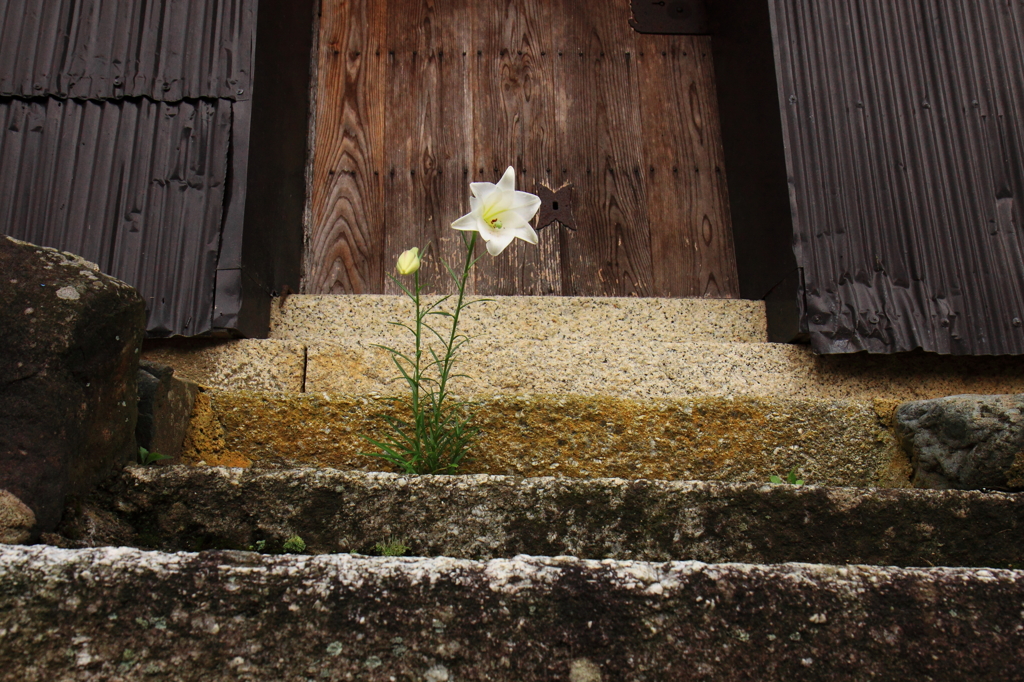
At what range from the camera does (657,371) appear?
87.0 inches

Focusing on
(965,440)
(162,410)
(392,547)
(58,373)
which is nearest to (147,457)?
(162,410)

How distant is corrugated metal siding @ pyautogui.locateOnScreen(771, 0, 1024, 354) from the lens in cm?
238

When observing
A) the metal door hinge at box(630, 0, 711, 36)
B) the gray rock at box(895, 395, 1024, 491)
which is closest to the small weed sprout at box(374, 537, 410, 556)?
the gray rock at box(895, 395, 1024, 491)

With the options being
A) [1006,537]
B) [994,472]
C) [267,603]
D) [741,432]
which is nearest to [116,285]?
[267,603]

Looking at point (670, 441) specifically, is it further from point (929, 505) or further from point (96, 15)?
point (96, 15)

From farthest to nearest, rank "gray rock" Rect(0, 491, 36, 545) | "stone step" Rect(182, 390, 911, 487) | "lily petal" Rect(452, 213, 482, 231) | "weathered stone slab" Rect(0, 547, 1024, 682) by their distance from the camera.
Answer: "stone step" Rect(182, 390, 911, 487) → "lily petal" Rect(452, 213, 482, 231) → "gray rock" Rect(0, 491, 36, 545) → "weathered stone slab" Rect(0, 547, 1024, 682)

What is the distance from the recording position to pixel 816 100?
2.62 metres

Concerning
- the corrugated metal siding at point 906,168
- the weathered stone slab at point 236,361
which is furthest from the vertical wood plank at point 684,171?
the weathered stone slab at point 236,361

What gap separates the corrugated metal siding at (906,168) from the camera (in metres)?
2.38

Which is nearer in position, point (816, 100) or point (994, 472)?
→ point (994, 472)

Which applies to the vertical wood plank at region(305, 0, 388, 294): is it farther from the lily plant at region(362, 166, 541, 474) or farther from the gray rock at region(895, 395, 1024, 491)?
the gray rock at region(895, 395, 1024, 491)

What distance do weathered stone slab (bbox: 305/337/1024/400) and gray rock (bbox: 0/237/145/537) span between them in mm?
853

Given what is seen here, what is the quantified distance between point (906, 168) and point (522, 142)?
147 centimetres

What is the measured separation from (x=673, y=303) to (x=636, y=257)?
1.59 feet
